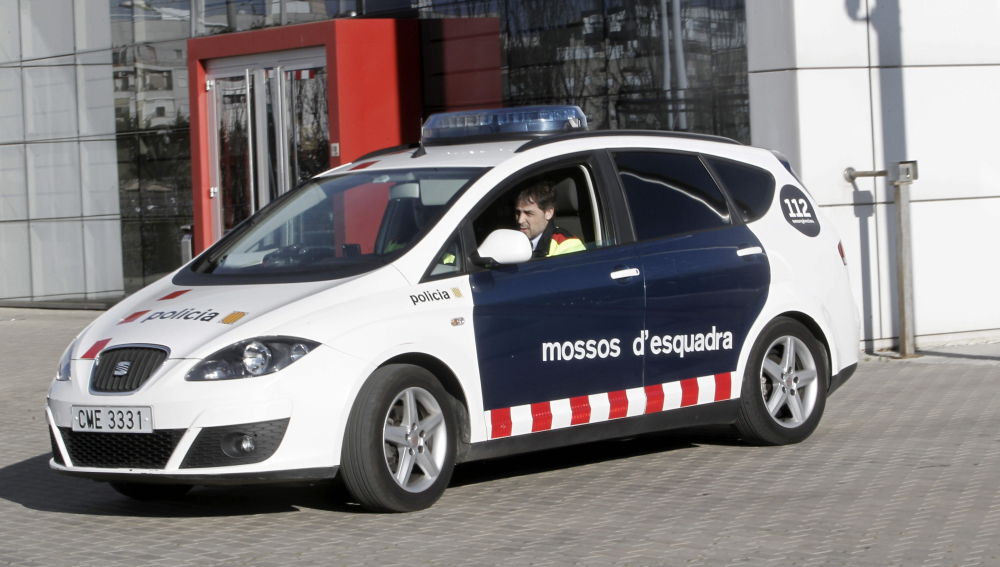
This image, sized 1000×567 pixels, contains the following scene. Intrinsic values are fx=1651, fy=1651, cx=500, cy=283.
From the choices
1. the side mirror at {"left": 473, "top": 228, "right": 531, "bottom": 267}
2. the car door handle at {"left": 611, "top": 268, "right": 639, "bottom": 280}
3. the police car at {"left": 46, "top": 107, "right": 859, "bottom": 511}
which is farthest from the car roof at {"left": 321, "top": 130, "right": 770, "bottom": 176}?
the car door handle at {"left": 611, "top": 268, "right": 639, "bottom": 280}

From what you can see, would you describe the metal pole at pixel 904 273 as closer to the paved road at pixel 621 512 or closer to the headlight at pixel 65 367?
the paved road at pixel 621 512

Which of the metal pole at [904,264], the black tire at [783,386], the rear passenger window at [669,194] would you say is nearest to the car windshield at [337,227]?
the rear passenger window at [669,194]

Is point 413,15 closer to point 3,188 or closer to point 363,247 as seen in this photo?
point 3,188

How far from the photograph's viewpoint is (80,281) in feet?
70.7

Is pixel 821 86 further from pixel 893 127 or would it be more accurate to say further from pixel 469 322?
pixel 469 322

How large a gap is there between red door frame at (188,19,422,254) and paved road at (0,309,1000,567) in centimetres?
713

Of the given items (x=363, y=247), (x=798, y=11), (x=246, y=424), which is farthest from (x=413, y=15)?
(x=246, y=424)

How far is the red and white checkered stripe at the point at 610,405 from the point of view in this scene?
7.55m

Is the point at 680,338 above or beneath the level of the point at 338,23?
beneath

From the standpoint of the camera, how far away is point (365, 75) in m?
16.6

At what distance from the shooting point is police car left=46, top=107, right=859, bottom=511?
6859 mm

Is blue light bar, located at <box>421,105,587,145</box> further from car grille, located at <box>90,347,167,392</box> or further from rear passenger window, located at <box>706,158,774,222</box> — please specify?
car grille, located at <box>90,347,167,392</box>

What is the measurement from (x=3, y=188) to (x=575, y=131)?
15.7m

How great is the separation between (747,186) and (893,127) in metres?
4.77
